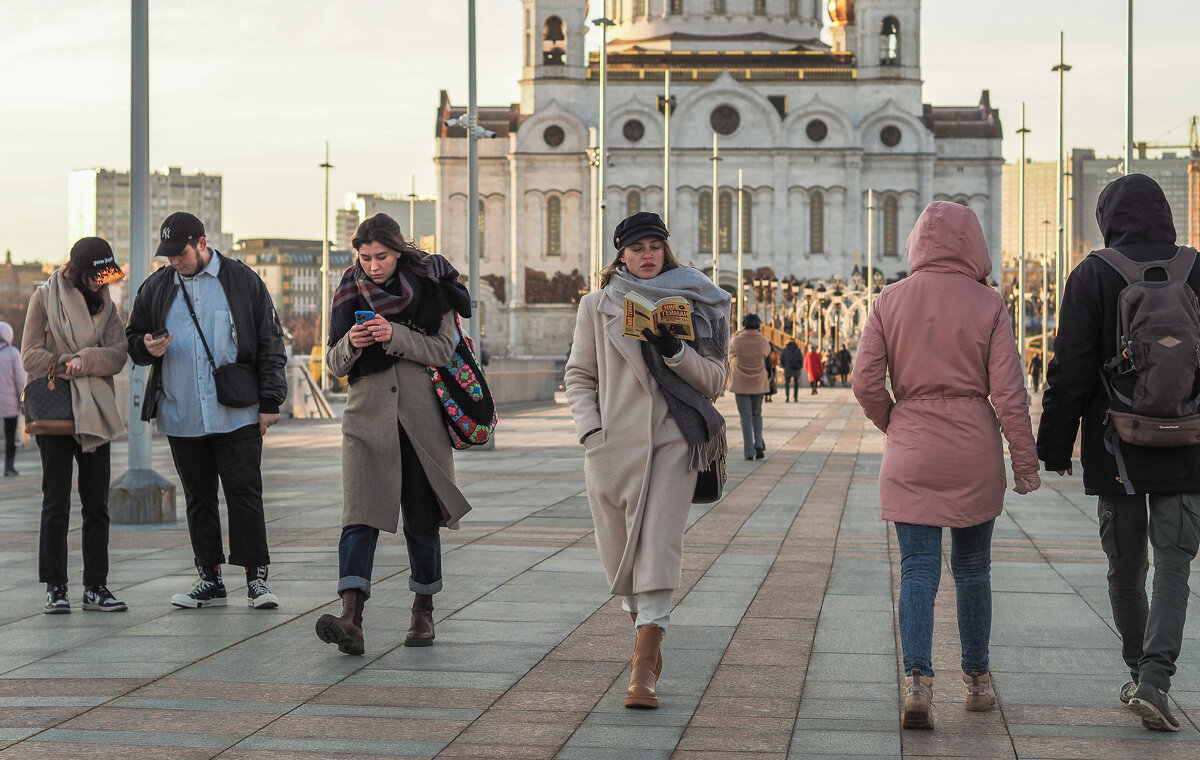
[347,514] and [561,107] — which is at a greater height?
[561,107]

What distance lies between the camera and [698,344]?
6.28 m

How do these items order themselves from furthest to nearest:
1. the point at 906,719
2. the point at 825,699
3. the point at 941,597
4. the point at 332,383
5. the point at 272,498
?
the point at 332,383 < the point at 272,498 < the point at 941,597 < the point at 825,699 < the point at 906,719

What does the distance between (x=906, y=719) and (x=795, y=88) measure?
282 feet

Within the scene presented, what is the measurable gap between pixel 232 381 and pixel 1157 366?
4226mm

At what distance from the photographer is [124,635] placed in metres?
7.23

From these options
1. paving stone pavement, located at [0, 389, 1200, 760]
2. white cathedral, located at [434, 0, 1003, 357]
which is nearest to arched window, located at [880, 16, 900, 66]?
white cathedral, located at [434, 0, 1003, 357]

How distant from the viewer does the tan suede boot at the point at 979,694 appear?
227 inches

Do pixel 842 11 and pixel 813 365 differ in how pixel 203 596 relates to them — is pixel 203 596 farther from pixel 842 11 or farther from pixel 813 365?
pixel 842 11

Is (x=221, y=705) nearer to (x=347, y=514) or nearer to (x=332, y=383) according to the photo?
(x=347, y=514)

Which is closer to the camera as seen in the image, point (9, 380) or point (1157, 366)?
point (1157, 366)

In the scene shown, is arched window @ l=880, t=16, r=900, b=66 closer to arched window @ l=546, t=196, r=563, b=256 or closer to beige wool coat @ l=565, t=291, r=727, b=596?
arched window @ l=546, t=196, r=563, b=256

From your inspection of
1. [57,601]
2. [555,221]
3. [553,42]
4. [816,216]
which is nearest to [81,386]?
[57,601]

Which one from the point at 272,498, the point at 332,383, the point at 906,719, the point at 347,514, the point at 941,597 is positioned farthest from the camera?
the point at 332,383

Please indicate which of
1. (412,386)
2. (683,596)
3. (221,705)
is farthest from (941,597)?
(221,705)
